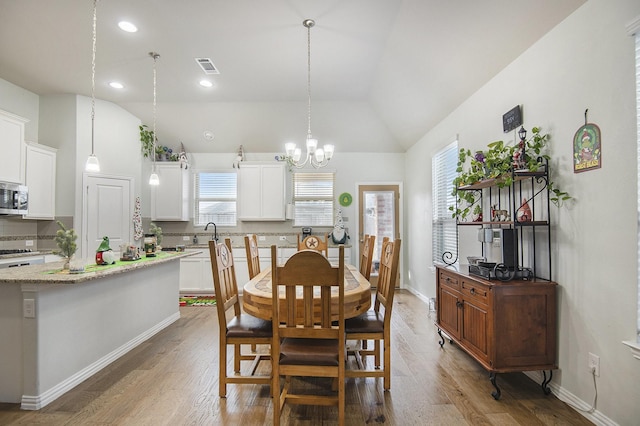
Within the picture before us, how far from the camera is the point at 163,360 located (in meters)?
2.93

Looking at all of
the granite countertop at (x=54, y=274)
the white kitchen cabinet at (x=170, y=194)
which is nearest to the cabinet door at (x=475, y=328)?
the granite countertop at (x=54, y=274)

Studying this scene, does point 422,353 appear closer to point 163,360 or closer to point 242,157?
point 163,360

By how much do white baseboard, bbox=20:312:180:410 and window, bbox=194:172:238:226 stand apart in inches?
110

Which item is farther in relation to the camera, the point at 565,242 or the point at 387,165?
the point at 387,165

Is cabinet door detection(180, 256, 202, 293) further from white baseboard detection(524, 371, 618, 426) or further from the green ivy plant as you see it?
white baseboard detection(524, 371, 618, 426)

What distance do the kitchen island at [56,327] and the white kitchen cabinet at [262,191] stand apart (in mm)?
2885

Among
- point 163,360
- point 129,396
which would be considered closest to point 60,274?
point 129,396

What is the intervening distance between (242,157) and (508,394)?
5.40 meters

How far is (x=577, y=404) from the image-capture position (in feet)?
6.92

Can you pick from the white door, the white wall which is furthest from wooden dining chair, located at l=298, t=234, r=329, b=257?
the white door

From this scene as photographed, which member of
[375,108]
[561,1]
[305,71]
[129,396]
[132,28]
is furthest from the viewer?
[375,108]

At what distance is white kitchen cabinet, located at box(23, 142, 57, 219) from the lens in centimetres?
434

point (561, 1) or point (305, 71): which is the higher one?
point (305, 71)

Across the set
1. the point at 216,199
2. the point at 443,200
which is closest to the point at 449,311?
the point at 443,200
